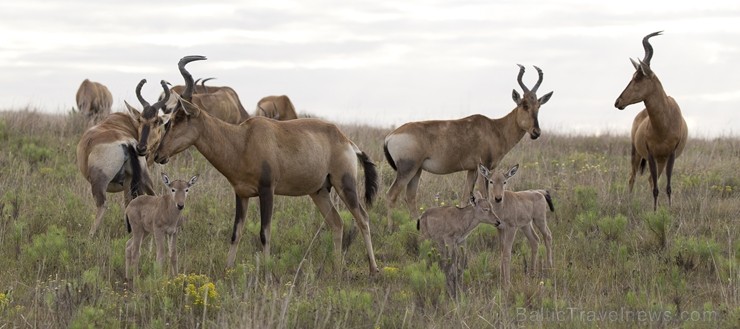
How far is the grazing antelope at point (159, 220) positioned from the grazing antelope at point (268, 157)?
1.38ft

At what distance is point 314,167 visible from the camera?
33.7ft

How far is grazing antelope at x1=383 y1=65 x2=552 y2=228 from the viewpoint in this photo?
13133mm

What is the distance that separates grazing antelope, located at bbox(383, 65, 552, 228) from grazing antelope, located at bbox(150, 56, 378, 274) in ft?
6.78

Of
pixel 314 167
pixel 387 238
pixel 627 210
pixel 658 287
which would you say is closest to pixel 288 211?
pixel 387 238

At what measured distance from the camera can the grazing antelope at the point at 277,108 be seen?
21.4m

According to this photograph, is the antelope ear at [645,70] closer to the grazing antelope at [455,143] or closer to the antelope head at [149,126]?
the grazing antelope at [455,143]

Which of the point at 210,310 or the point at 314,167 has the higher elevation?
the point at 314,167

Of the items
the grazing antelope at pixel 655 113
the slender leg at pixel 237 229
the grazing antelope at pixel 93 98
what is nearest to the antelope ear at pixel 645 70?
the grazing antelope at pixel 655 113

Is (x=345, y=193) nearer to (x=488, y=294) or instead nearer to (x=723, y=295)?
(x=488, y=294)

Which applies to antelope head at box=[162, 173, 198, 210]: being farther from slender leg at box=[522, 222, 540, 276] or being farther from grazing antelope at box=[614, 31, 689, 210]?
grazing antelope at box=[614, 31, 689, 210]

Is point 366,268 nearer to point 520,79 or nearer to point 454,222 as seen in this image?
point 454,222

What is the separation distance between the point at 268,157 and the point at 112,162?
2.62 meters

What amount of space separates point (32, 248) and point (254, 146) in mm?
2471

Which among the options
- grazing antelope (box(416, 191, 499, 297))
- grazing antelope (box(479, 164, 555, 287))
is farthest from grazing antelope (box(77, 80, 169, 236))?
grazing antelope (box(479, 164, 555, 287))
